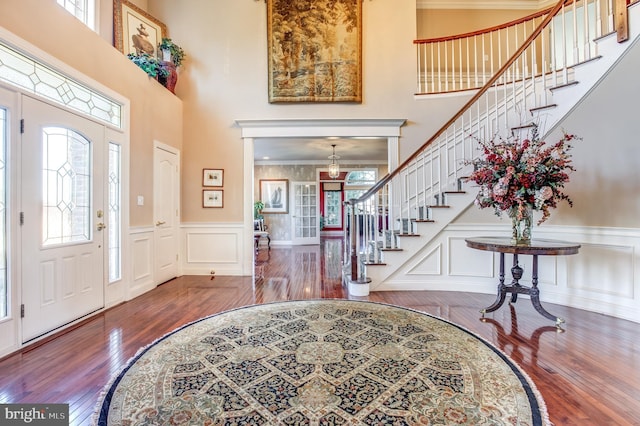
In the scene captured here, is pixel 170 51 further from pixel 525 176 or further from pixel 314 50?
pixel 525 176

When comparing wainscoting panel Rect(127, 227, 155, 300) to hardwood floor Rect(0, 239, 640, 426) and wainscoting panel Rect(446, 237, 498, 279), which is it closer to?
hardwood floor Rect(0, 239, 640, 426)

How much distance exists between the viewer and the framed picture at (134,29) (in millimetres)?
3980

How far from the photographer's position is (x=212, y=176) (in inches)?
190

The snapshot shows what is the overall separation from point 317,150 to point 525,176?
548 centimetres

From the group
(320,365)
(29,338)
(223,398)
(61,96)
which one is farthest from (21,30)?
(320,365)

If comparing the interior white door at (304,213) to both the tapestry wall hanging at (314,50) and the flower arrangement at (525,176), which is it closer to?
the tapestry wall hanging at (314,50)

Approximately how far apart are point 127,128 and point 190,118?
1.37 m

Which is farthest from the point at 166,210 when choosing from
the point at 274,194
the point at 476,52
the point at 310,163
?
the point at 476,52

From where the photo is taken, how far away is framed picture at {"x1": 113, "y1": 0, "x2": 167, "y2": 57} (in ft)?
13.1

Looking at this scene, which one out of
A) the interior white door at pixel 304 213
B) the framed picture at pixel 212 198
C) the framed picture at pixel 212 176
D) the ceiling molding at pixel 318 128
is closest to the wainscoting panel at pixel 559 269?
the ceiling molding at pixel 318 128

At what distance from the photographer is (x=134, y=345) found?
2.32 metres

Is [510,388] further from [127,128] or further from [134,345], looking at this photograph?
[127,128]

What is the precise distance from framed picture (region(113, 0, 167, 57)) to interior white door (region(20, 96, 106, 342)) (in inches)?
68.9

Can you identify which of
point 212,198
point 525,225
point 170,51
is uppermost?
point 170,51
